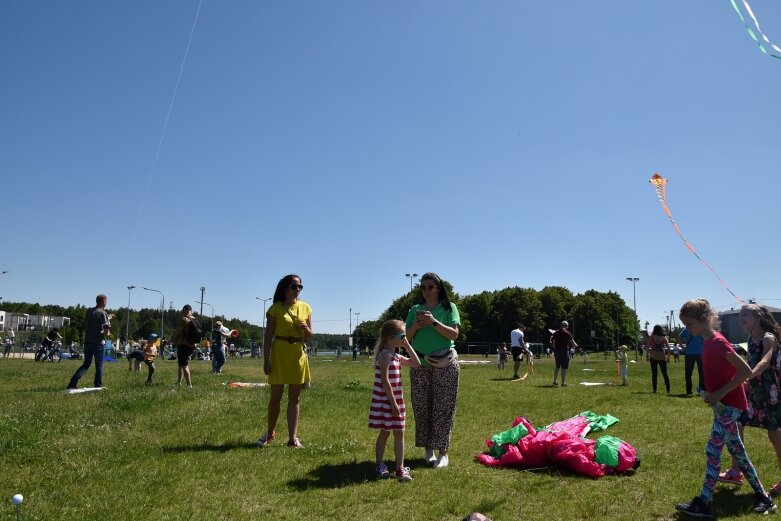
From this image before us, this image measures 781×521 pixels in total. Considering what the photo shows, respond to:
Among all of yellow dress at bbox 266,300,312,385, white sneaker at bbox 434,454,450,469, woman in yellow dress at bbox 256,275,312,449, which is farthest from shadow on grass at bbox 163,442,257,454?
white sneaker at bbox 434,454,450,469

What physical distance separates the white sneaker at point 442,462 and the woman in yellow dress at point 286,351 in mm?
1800

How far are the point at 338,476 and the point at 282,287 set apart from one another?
8.29 ft

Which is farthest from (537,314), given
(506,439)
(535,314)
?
(506,439)

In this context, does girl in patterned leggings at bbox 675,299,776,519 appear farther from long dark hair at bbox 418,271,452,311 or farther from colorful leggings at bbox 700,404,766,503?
long dark hair at bbox 418,271,452,311

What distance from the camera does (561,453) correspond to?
5984 millimetres

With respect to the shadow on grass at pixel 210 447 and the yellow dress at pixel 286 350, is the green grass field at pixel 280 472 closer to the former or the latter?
the shadow on grass at pixel 210 447

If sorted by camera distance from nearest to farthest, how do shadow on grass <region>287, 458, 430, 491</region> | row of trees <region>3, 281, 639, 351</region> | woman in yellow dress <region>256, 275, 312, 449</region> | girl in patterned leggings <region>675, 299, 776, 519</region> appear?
girl in patterned leggings <region>675, 299, 776, 519</region>, shadow on grass <region>287, 458, 430, 491</region>, woman in yellow dress <region>256, 275, 312, 449</region>, row of trees <region>3, 281, 639, 351</region>

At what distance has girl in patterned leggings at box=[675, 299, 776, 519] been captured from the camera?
4.64 m

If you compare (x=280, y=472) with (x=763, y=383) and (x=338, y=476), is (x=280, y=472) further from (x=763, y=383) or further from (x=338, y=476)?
(x=763, y=383)

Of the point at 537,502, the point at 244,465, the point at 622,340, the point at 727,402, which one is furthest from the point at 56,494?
the point at 622,340

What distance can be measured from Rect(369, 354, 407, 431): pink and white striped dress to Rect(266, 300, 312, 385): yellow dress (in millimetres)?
1583

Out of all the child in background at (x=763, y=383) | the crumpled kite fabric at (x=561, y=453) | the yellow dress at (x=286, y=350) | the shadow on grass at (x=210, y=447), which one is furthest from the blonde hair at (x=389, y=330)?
the child in background at (x=763, y=383)

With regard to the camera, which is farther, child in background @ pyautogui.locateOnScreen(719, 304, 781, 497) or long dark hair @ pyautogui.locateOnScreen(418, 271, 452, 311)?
long dark hair @ pyautogui.locateOnScreen(418, 271, 452, 311)

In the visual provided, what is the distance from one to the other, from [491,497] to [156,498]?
2803 millimetres
